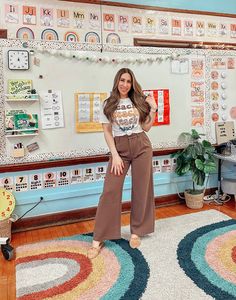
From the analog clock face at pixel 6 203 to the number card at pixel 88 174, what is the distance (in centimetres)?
72

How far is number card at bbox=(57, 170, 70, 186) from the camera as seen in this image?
2.98 metres

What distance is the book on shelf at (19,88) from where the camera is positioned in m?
2.68

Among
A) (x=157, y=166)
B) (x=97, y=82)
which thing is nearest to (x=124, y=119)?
(x=97, y=82)

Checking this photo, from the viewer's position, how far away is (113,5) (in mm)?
3115

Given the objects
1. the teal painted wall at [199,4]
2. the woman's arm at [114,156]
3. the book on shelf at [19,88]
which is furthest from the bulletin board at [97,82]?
the woman's arm at [114,156]

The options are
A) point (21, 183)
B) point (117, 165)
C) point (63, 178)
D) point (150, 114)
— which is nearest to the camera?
point (117, 165)

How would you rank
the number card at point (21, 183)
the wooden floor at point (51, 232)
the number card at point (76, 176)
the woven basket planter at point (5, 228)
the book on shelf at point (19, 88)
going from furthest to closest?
the number card at point (76, 176) → the number card at point (21, 183) → the book on shelf at point (19, 88) → the woven basket planter at point (5, 228) → the wooden floor at point (51, 232)

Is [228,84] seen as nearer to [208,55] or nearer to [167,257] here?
[208,55]

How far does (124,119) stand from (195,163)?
1219 millimetres

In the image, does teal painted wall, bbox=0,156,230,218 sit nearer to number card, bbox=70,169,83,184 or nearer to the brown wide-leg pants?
number card, bbox=70,169,83,184

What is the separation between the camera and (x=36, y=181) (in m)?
2.90

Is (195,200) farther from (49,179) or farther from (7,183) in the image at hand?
(7,183)

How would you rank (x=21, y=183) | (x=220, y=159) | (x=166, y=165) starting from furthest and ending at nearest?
(x=220, y=159), (x=166, y=165), (x=21, y=183)

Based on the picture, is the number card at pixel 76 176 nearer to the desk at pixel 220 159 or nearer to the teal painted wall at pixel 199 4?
the desk at pixel 220 159
